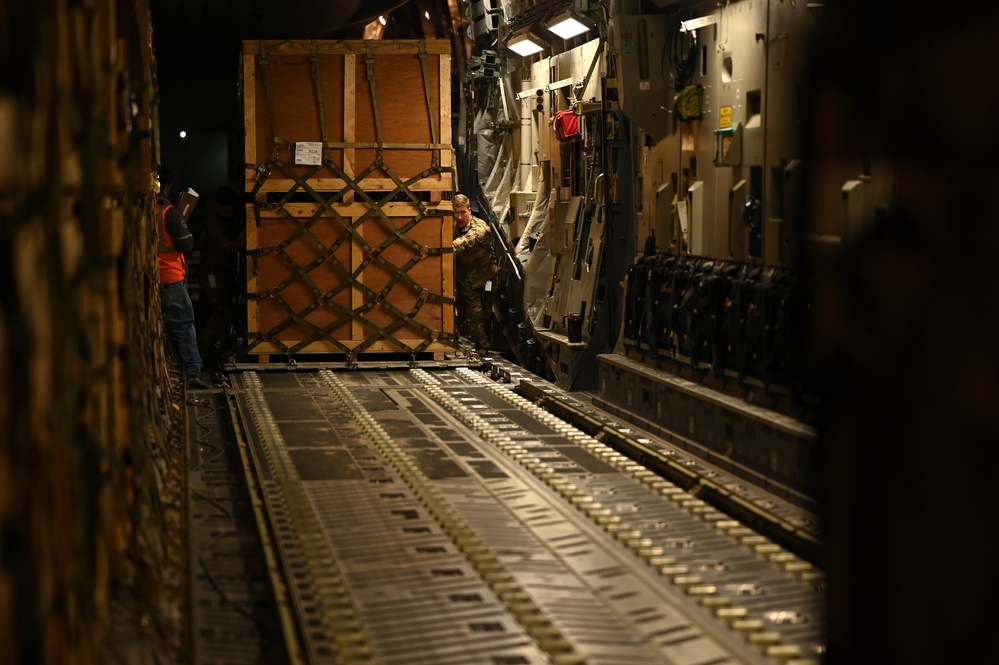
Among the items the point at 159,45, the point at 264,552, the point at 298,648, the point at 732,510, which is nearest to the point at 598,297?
the point at 732,510

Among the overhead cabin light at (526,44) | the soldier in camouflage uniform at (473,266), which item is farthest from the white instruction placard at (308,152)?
the overhead cabin light at (526,44)

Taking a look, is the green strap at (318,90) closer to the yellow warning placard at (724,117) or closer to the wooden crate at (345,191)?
the wooden crate at (345,191)

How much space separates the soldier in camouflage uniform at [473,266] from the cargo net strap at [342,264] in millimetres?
1316

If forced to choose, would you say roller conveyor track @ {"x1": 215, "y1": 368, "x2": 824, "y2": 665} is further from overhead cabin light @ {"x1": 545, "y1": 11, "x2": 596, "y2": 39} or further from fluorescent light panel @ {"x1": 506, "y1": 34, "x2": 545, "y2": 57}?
fluorescent light panel @ {"x1": 506, "y1": 34, "x2": 545, "y2": 57}

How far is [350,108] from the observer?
47.0ft

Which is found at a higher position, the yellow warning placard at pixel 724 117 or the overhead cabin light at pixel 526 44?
the overhead cabin light at pixel 526 44

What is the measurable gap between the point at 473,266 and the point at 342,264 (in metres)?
2.39

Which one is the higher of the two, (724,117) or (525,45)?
(525,45)

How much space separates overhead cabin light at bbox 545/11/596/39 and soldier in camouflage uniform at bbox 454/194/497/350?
2688mm

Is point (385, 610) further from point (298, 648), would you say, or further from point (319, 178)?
point (319, 178)

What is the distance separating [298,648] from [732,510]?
145 inches

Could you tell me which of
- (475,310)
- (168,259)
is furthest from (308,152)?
(475,310)

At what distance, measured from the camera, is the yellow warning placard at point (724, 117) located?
10234 millimetres

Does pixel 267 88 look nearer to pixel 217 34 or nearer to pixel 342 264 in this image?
pixel 342 264
